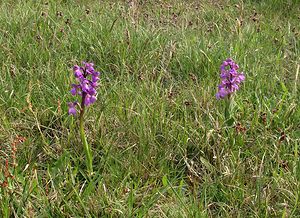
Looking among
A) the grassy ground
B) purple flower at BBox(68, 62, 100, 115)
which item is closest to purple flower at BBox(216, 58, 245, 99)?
the grassy ground

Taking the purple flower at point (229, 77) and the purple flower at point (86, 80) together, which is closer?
the purple flower at point (86, 80)

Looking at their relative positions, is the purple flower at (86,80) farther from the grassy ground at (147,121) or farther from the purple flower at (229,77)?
the purple flower at (229,77)

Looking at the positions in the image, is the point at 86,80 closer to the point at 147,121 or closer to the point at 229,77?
the point at 147,121

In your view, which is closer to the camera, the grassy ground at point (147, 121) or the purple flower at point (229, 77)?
the grassy ground at point (147, 121)

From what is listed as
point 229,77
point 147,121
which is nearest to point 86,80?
point 147,121

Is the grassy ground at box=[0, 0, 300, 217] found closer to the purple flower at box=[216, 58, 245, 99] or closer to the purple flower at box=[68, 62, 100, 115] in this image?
→ the purple flower at box=[216, 58, 245, 99]

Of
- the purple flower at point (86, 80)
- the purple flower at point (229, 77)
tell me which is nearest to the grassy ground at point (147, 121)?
the purple flower at point (229, 77)

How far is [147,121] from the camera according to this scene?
8.18ft

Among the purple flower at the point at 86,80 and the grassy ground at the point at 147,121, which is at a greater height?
the purple flower at the point at 86,80

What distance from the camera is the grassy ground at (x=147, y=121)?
2.02 metres

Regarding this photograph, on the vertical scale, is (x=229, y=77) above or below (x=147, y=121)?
above

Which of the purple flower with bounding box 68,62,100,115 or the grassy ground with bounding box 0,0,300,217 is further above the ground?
the purple flower with bounding box 68,62,100,115

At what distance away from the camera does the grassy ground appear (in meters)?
2.02

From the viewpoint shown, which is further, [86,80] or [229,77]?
[229,77]
